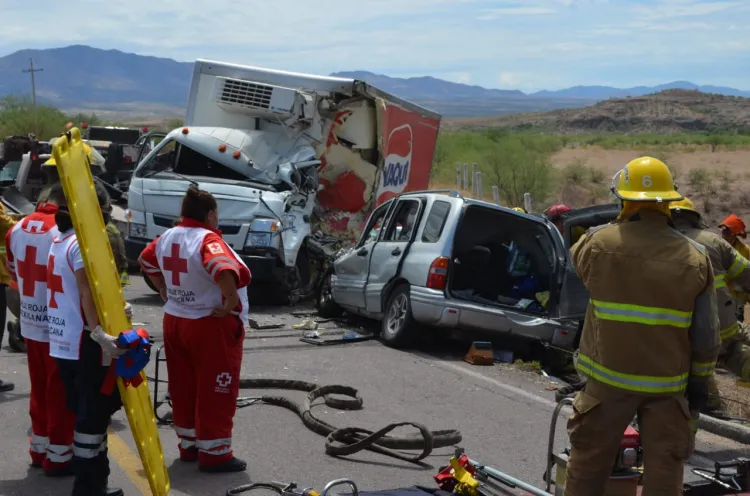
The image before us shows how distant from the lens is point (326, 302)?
43.0 ft

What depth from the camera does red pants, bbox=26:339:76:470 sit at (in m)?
5.88

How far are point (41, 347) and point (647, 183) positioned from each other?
3624 mm

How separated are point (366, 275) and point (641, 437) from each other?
7.55 meters

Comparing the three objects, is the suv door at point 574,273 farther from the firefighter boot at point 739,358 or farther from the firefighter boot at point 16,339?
the firefighter boot at point 16,339

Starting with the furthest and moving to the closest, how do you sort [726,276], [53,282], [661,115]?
[661,115], [726,276], [53,282]

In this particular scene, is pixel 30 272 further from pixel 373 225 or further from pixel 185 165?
pixel 185 165

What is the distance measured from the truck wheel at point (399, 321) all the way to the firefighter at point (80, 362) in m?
5.52

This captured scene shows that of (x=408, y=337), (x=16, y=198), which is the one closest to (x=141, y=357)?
(x=408, y=337)

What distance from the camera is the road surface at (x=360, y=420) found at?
6258 mm

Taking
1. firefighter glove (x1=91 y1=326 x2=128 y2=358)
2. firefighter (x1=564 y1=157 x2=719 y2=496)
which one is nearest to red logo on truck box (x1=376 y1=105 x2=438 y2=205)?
firefighter glove (x1=91 y1=326 x2=128 y2=358)

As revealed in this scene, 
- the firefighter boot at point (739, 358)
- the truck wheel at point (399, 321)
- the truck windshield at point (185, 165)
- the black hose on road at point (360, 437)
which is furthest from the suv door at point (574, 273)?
the truck windshield at point (185, 165)

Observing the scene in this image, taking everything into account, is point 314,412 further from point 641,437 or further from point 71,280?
point 641,437

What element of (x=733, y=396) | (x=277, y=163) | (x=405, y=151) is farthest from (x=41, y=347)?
(x=405, y=151)

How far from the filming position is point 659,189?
4.62 meters
